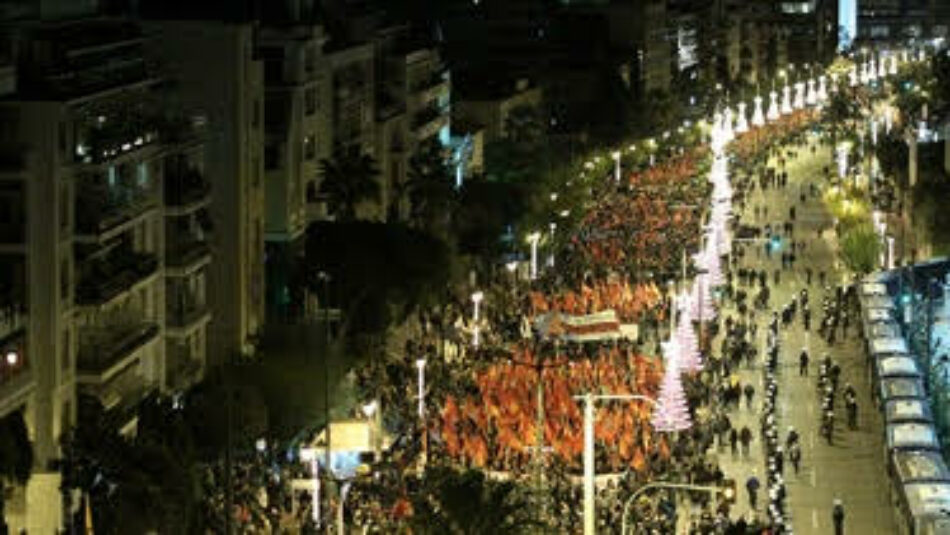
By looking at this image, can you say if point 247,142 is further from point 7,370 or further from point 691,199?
point 691,199

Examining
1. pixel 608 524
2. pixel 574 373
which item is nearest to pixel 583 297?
pixel 574 373

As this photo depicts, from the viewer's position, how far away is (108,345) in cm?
5772

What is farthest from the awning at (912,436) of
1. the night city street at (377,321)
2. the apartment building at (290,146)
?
the apartment building at (290,146)

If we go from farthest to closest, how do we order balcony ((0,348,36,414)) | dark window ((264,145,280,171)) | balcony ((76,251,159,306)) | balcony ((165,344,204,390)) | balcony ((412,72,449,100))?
balcony ((412,72,449,100))
dark window ((264,145,280,171))
balcony ((165,344,204,390))
balcony ((76,251,159,306))
balcony ((0,348,36,414))

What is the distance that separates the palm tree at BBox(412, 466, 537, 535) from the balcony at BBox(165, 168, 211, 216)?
57.2 feet

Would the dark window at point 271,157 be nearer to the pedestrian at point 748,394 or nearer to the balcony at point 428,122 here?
the pedestrian at point 748,394

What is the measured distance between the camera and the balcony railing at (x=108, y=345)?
184 ft

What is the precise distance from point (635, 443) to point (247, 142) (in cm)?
1749

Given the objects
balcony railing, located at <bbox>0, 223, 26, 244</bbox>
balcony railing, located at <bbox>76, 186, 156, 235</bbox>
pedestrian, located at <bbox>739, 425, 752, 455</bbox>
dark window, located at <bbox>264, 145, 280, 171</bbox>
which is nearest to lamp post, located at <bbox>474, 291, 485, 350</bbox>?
dark window, located at <bbox>264, 145, 280, 171</bbox>

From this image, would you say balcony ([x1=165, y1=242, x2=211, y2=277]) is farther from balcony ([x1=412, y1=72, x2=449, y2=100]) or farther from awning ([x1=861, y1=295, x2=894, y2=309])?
balcony ([x1=412, y1=72, x2=449, y2=100])

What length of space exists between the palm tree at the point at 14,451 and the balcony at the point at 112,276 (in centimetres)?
579

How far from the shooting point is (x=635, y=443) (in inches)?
2405

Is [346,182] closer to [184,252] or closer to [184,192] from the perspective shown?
[184,192]

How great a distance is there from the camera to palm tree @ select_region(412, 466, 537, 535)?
4750cm
